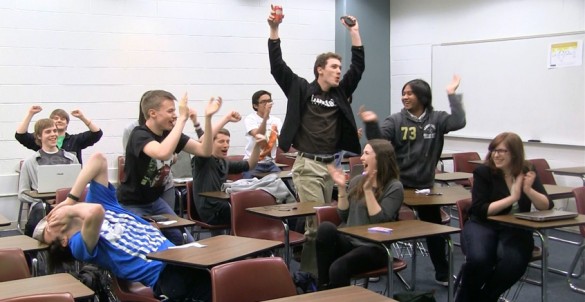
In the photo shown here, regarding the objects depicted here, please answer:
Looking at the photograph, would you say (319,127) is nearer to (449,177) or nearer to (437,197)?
(437,197)

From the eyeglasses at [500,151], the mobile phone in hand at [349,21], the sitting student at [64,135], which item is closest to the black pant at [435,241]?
the eyeglasses at [500,151]

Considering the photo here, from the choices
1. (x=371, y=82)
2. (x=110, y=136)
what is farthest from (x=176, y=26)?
(x=371, y=82)

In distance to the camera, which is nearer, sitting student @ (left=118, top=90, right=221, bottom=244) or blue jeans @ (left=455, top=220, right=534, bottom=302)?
sitting student @ (left=118, top=90, right=221, bottom=244)

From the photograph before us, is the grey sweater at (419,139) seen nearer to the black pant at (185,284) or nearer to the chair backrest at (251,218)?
the chair backrest at (251,218)

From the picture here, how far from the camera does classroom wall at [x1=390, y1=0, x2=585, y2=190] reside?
21.8 ft

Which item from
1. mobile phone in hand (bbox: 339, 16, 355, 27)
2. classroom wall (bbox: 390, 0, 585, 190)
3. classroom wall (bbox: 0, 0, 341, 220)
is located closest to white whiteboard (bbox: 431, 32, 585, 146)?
classroom wall (bbox: 390, 0, 585, 190)

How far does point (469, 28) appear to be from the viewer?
7.66m

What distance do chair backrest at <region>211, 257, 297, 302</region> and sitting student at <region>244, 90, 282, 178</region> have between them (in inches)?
107

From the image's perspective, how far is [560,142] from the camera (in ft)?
21.8

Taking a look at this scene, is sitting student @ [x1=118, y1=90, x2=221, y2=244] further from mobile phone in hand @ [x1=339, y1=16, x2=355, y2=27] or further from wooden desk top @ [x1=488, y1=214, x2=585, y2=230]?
wooden desk top @ [x1=488, y1=214, x2=585, y2=230]

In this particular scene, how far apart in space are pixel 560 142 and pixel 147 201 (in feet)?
15.0

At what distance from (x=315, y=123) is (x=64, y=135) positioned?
9.85 ft

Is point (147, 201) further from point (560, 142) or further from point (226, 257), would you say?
point (560, 142)

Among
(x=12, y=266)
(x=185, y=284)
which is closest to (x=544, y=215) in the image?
(x=185, y=284)
